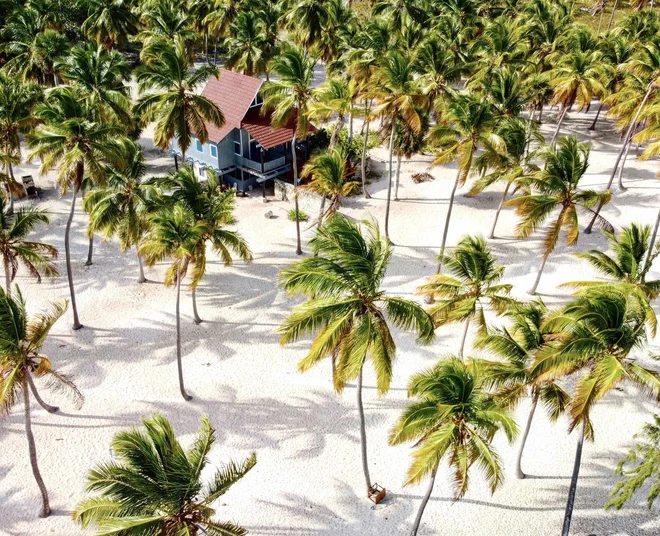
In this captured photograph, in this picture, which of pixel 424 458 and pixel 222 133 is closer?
pixel 424 458

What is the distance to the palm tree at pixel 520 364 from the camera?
16281mm

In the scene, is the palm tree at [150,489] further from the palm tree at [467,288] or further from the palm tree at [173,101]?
the palm tree at [173,101]

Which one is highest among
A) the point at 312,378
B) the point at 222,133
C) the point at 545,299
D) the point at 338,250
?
the point at 222,133

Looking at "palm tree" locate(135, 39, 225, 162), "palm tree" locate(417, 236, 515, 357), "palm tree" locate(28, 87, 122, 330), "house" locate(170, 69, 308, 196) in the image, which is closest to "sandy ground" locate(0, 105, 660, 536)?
"palm tree" locate(417, 236, 515, 357)

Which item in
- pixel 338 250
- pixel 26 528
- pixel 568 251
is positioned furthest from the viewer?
pixel 568 251

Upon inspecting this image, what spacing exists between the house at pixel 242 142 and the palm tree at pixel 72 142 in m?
12.3

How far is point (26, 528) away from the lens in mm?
18250

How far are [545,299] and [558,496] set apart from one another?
11.8m

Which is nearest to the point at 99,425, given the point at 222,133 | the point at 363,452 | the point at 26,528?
the point at 26,528

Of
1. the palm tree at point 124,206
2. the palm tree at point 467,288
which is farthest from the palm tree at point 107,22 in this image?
the palm tree at point 467,288

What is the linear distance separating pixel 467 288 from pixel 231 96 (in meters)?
24.2

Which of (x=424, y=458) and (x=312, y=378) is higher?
(x=424, y=458)

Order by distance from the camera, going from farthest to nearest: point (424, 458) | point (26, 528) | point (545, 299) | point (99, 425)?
point (545, 299) < point (99, 425) < point (26, 528) < point (424, 458)

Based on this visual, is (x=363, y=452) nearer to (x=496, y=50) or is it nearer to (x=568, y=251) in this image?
(x=568, y=251)
